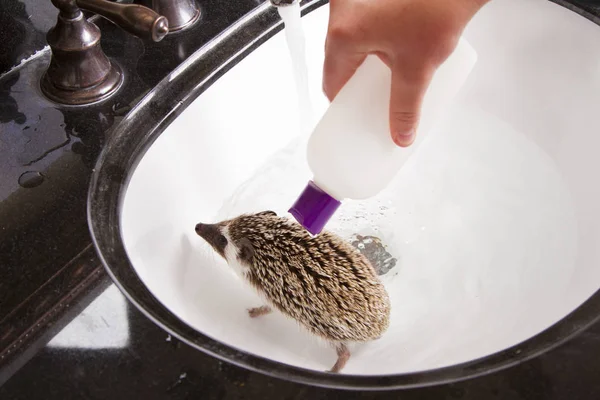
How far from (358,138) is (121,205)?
1.29ft

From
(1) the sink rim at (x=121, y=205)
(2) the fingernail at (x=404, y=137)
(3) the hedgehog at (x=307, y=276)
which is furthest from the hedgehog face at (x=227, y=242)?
(2) the fingernail at (x=404, y=137)

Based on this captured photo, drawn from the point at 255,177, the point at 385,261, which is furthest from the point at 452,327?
the point at 255,177

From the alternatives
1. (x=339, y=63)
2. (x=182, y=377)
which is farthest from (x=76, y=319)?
(x=339, y=63)

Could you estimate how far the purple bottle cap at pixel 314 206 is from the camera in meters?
0.84

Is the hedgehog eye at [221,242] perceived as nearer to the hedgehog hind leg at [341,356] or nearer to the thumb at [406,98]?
the hedgehog hind leg at [341,356]

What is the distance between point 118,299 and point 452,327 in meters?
0.54

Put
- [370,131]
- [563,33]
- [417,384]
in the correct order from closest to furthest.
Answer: [417,384]
[370,131]
[563,33]

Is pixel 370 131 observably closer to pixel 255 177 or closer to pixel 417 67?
pixel 417 67

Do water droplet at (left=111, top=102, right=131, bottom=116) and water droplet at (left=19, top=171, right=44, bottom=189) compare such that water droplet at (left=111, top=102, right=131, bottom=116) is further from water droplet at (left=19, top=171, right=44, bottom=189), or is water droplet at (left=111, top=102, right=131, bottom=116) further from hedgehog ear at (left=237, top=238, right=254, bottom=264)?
hedgehog ear at (left=237, top=238, right=254, bottom=264)

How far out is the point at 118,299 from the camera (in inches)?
31.4

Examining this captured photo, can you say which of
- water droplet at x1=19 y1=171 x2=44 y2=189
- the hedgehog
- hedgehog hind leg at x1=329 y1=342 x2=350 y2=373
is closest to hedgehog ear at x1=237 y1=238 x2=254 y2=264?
the hedgehog

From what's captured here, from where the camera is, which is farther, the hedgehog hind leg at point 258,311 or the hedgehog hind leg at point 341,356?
A: the hedgehog hind leg at point 258,311

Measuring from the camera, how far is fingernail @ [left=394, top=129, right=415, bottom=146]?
775mm

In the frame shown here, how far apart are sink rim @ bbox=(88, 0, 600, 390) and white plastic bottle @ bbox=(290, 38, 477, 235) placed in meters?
0.22
